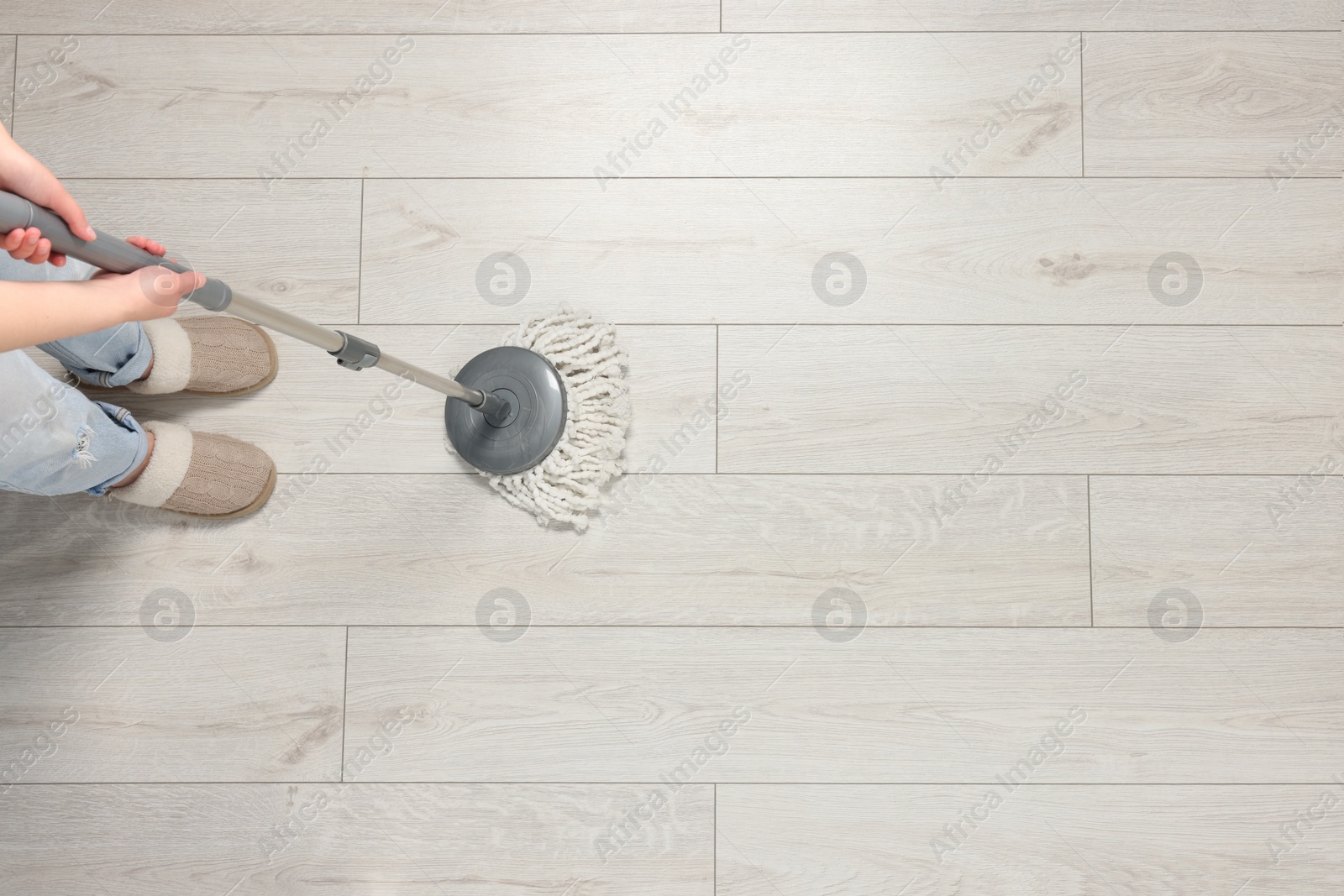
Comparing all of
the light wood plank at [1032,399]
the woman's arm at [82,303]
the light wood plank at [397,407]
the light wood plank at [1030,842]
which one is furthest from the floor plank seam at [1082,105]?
the woman's arm at [82,303]

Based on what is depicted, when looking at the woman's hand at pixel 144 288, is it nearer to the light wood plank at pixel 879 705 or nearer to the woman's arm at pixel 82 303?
the woman's arm at pixel 82 303

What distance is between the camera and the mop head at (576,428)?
0.96 metres

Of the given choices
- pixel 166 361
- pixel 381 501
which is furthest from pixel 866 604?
pixel 166 361

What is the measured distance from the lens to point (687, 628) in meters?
0.98

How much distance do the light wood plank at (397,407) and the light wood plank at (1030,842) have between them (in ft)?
1.35

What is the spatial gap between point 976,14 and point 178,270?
2.91ft

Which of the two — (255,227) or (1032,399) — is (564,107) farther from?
(1032,399)

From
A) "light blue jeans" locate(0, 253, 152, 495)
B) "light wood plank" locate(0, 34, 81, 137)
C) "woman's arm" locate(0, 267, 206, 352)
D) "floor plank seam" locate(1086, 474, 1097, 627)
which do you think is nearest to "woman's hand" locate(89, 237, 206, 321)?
"woman's arm" locate(0, 267, 206, 352)

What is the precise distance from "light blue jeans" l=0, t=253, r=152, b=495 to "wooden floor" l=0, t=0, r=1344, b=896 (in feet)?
0.37

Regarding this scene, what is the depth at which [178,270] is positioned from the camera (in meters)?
0.53

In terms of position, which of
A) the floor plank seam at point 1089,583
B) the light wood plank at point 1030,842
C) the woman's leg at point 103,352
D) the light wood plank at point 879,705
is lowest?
the light wood plank at point 1030,842

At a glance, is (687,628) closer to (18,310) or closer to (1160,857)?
(1160,857)

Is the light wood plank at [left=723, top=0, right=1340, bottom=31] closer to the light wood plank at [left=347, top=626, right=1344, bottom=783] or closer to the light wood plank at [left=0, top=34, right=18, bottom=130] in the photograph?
the light wood plank at [left=347, top=626, right=1344, bottom=783]

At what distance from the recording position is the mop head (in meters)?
0.96
